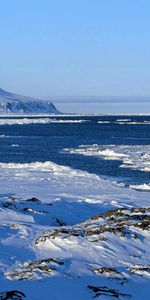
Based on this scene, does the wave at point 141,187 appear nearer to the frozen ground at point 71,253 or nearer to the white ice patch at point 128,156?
the white ice patch at point 128,156

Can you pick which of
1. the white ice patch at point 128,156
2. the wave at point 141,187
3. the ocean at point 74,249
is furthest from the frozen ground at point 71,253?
the white ice patch at point 128,156

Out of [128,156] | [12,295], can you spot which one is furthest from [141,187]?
[12,295]

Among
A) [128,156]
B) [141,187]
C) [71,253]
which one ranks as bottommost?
[141,187]

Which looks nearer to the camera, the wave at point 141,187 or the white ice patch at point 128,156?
the wave at point 141,187

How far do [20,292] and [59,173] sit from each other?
22843 mm

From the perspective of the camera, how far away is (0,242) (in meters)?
A: 10.5

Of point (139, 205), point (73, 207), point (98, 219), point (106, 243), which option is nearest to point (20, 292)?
point (106, 243)

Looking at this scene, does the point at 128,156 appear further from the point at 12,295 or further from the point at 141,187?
the point at 12,295

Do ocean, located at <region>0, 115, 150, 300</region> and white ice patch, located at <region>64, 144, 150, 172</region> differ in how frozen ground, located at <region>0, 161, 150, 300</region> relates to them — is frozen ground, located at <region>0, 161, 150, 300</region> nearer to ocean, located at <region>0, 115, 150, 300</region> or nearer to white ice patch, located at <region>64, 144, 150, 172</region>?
ocean, located at <region>0, 115, 150, 300</region>

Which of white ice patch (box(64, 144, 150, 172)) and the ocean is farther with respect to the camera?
white ice patch (box(64, 144, 150, 172))

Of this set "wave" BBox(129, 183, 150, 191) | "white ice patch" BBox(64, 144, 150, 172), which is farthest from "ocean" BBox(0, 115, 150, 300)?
"white ice patch" BBox(64, 144, 150, 172)

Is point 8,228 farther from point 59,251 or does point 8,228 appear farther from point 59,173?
point 59,173

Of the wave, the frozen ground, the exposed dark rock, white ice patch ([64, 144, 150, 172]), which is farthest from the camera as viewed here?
white ice patch ([64, 144, 150, 172])

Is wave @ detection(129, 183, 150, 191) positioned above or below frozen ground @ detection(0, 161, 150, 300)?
below
